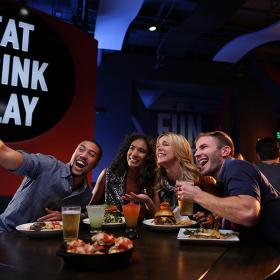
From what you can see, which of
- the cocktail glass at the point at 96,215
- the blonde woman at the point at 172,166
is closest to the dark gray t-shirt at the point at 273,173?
the blonde woman at the point at 172,166

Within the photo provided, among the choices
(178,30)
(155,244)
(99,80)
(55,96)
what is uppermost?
(178,30)

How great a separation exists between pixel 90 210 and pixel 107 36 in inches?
202

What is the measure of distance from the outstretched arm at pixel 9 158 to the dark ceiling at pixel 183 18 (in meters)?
4.11

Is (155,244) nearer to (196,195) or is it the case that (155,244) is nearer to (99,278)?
(196,195)

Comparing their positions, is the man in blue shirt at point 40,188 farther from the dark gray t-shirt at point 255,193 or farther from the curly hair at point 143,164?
the dark gray t-shirt at point 255,193

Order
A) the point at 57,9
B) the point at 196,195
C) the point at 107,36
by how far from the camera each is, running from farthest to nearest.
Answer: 1. the point at 57,9
2. the point at 107,36
3. the point at 196,195

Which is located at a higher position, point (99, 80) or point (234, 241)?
point (99, 80)

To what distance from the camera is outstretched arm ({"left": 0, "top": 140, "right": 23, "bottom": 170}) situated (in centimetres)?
219

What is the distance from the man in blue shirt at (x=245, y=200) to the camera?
5.67 ft

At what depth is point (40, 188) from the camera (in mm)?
2461

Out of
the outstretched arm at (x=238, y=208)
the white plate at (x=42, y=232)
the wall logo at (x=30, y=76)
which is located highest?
the wall logo at (x=30, y=76)

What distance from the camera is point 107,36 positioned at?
21.2 feet

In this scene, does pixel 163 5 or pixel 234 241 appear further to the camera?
pixel 163 5

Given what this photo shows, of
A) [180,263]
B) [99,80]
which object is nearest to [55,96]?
[180,263]
